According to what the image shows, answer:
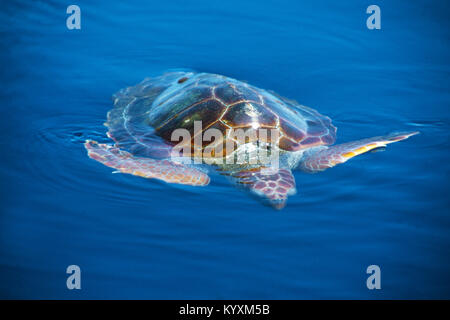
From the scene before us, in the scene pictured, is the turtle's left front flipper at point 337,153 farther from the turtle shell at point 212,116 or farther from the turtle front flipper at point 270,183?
the turtle front flipper at point 270,183

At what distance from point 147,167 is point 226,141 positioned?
2.89 feet

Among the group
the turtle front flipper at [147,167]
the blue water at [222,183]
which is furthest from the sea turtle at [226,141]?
the blue water at [222,183]

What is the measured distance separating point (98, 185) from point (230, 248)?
155 cm

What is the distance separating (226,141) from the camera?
14.1 ft

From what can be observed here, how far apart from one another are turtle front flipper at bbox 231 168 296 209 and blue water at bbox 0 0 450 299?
0.46 feet

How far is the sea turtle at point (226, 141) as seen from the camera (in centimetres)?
411

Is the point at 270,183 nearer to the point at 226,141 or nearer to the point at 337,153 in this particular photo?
the point at 226,141

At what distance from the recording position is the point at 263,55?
682cm

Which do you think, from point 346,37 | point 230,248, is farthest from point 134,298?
point 346,37

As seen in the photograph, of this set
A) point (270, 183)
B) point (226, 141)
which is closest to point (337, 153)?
point (270, 183)

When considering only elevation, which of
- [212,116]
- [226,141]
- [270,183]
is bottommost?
[270,183]

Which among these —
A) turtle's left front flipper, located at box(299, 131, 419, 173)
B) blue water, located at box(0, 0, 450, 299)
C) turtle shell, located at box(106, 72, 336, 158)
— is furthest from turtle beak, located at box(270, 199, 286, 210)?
turtle shell, located at box(106, 72, 336, 158)

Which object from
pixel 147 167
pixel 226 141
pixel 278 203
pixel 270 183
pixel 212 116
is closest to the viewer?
pixel 278 203

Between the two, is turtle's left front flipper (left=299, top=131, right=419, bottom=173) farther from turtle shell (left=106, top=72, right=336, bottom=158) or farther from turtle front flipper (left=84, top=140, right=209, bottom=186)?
turtle front flipper (left=84, top=140, right=209, bottom=186)
